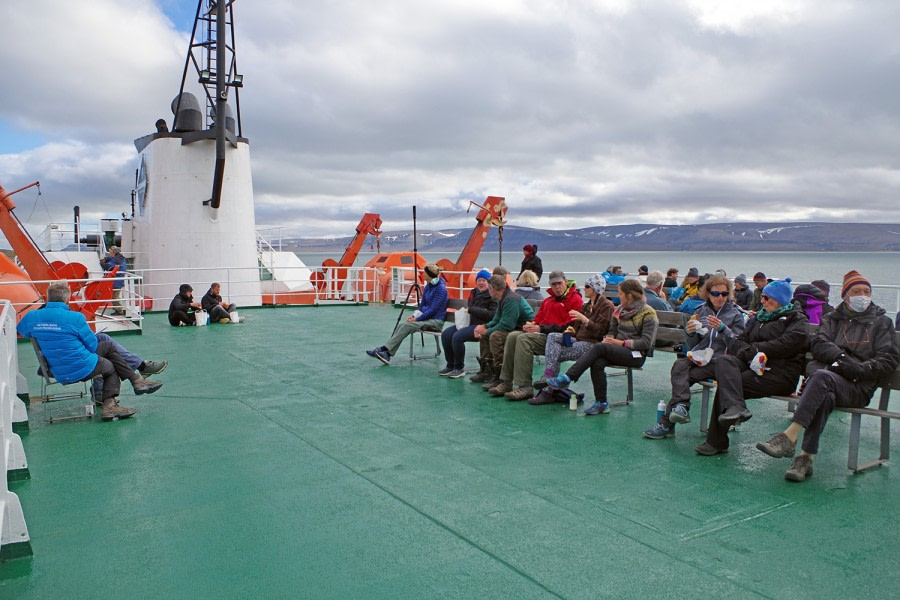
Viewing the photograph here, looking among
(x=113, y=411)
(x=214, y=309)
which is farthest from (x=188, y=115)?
(x=113, y=411)

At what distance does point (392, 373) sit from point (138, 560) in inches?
187

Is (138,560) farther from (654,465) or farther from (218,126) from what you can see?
(218,126)

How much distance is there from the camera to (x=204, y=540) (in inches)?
134

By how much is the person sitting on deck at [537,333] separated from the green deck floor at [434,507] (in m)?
0.34

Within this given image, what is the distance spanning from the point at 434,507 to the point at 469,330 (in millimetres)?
3798

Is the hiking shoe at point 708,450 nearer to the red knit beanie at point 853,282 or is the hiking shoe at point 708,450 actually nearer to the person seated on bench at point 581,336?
the red knit beanie at point 853,282

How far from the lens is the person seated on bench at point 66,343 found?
5367mm

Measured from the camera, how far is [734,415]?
4473 mm

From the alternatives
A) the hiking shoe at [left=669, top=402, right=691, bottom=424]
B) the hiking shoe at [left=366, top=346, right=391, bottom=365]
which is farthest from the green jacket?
the hiking shoe at [left=669, top=402, right=691, bottom=424]

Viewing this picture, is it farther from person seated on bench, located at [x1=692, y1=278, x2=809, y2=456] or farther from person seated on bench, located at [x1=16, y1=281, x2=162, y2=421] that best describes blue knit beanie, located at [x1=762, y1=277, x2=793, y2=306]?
person seated on bench, located at [x1=16, y1=281, x2=162, y2=421]

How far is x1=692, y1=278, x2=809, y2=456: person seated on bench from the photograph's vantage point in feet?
15.0

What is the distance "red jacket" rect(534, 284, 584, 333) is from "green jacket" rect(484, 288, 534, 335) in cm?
37

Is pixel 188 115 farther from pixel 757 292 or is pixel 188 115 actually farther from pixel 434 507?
pixel 434 507

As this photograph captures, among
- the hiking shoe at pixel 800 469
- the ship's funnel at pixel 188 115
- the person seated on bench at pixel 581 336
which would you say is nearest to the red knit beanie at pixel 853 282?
the hiking shoe at pixel 800 469
